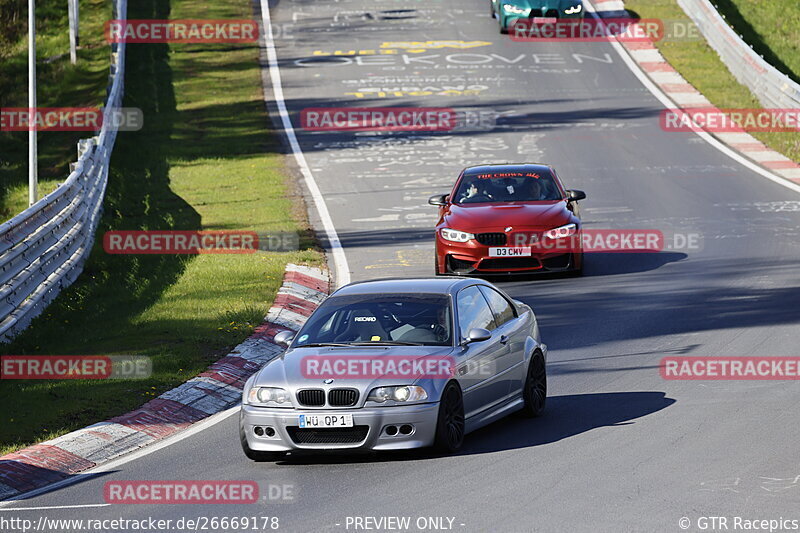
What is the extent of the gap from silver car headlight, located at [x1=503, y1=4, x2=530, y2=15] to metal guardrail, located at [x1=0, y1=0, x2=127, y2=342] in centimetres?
2042

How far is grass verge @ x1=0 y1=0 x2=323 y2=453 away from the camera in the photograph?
13086 mm

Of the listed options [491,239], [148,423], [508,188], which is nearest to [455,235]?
[491,239]

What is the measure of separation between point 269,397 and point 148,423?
2041mm

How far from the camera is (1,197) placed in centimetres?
2802

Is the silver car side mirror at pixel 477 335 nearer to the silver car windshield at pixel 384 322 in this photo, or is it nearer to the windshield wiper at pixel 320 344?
the silver car windshield at pixel 384 322

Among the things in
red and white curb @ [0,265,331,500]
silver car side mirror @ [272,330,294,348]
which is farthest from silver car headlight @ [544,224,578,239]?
silver car side mirror @ [272,330,294,348]

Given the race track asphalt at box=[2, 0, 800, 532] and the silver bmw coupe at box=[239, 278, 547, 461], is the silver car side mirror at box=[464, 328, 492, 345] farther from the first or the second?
the race track asphalt at box=[2, 0, 800, 532]

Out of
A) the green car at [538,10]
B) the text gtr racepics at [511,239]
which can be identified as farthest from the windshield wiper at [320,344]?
the green car at [538,10]

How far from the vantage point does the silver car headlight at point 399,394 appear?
10047mm

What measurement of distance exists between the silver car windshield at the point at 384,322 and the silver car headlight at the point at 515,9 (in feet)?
106

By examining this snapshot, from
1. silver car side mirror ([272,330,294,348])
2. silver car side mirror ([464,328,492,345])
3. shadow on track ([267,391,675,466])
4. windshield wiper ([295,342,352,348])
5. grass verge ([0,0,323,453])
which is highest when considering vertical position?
silver car side mirror ([464,328,492,345])

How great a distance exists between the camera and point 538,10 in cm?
4259

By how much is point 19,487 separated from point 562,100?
27553mm

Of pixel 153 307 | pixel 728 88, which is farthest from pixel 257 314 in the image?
pixel 728 88
